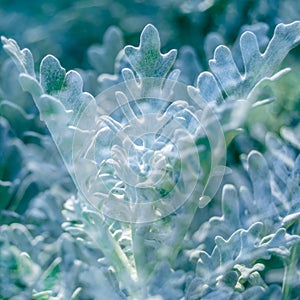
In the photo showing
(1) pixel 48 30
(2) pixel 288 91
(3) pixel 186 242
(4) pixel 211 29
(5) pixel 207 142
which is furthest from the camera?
(1) pixel 48 30

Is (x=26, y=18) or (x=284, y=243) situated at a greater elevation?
(x=26, y=18)

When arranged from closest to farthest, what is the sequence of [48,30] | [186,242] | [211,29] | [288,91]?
[186,242], [288,91], [211,29], [48,30]

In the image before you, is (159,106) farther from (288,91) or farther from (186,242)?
Answer: (288,91)

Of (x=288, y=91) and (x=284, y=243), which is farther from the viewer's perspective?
(x=288, y=91)

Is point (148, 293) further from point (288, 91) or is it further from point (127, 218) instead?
point (288, 91)

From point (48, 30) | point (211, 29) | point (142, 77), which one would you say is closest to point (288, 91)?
point (211, 29)

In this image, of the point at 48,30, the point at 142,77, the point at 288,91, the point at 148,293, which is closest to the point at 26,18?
the point at 48,30
